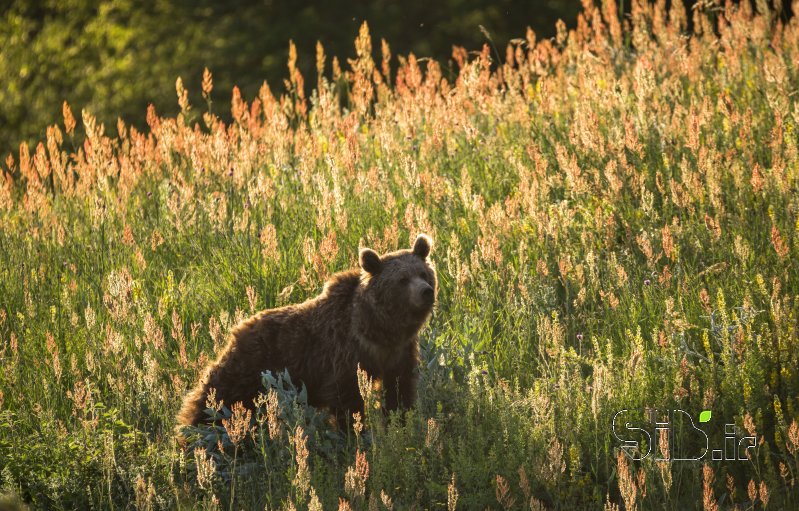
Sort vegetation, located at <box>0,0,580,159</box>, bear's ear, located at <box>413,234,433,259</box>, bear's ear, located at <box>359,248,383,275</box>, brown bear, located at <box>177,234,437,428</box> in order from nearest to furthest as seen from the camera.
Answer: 1. brown bear, located at <box>177,234,437,428</box>
2. bear's ear, located at <box>359,248,383,275</box>
3. bear's ear, located at <box>413,234,433,259</box>
4. vegetation, located at <box>0,0,580,159</box>

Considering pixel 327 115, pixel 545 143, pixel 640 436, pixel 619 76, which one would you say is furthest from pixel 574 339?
pixel 619 76

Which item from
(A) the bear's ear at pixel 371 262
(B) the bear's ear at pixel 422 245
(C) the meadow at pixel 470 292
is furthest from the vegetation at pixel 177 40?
(A) the bear's ear at pixel 371 262

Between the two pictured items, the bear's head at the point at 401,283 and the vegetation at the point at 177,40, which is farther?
the vegetation at the point at 177,40

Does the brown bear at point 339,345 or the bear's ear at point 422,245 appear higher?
the bear's ear at point 422,245

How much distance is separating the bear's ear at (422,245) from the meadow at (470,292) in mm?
200

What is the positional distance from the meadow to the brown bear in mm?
142

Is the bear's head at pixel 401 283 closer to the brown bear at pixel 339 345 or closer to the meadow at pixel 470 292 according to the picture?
the brown bear at pixel 339 345

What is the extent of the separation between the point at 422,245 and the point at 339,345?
2.34 feet

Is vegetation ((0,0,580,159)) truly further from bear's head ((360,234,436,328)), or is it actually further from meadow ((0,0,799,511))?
bear's head ((360,234,436,328))

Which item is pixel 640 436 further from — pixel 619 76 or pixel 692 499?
pixel 619 76

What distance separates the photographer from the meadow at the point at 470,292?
4602 mm

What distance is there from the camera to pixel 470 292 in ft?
21.0

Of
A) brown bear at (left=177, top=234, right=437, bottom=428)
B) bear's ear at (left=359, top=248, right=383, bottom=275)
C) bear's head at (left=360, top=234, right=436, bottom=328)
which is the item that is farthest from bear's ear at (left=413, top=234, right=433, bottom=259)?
bear's ear at (left=359, top=248, right=383, bottom=275)

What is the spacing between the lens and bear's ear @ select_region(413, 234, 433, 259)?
18.6 ft
